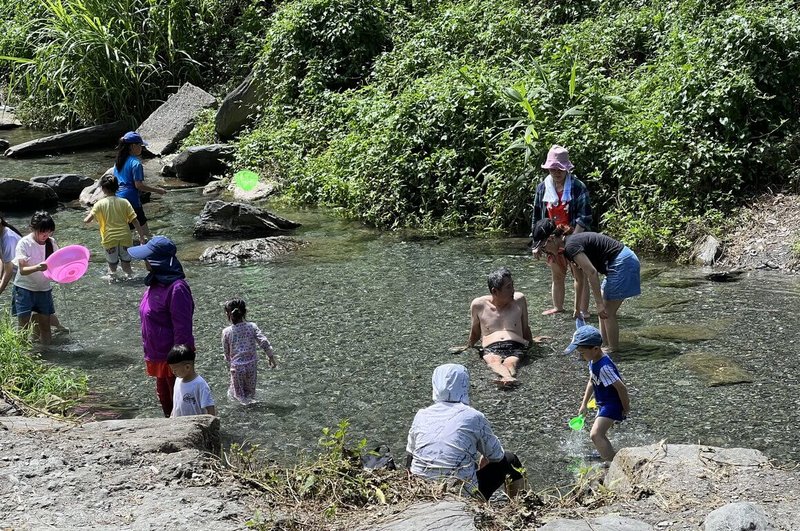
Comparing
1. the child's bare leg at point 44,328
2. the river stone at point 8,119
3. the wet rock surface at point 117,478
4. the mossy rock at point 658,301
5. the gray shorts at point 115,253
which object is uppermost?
the river stone at point 8,119

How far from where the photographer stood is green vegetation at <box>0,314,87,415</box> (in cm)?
775

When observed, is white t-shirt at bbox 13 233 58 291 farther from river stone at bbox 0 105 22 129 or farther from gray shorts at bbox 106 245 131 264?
river stone at bbox 0 105 22 129

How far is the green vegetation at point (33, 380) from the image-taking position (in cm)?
775

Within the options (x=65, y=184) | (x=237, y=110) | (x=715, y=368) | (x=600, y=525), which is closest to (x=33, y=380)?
(x=600, y=525)

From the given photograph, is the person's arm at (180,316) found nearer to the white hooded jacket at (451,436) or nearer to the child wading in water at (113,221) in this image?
the white hooded jacket at (451,436)

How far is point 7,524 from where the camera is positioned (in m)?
5.36

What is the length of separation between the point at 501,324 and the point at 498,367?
454 millimetres

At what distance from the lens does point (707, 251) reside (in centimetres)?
1170

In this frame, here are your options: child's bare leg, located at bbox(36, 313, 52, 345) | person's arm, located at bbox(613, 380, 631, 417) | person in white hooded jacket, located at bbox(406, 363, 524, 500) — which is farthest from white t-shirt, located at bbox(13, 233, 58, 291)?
A: person's arm, located at bbox(613, 380, 631, 417)

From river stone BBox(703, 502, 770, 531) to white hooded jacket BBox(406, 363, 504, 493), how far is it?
131 centimetres

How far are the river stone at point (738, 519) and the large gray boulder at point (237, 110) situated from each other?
599 inches

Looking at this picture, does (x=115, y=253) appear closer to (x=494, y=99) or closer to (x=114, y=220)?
(x=114, y=220)

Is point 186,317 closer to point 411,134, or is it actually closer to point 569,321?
point 569,321

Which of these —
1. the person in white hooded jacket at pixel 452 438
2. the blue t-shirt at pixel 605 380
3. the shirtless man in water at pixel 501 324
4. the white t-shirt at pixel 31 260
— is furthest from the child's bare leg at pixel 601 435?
the white t-shirt at pixel 31 260
